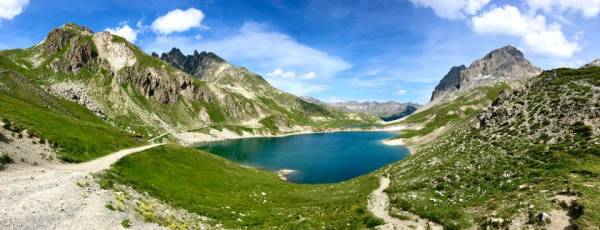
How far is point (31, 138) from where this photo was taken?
54.1 m

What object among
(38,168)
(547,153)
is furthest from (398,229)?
(38,168)

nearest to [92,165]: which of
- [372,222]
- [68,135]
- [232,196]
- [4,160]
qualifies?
[4,160]

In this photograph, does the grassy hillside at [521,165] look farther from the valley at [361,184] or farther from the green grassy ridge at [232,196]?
the green grassy ridge at [232,196]

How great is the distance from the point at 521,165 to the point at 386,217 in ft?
58.9

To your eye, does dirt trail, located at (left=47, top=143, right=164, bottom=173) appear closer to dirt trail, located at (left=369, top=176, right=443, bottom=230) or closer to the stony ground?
the stony ground

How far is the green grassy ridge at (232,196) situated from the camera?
41.9 metres

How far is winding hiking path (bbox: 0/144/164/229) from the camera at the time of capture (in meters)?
25.7

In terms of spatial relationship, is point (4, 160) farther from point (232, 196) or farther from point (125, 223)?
point (232, 196)

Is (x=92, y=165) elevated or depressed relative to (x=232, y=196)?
elevated

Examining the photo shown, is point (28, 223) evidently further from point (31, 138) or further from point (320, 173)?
point (320, 173)

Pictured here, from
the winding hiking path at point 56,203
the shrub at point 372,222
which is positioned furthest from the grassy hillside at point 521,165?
the winding hiking path at point 56,203

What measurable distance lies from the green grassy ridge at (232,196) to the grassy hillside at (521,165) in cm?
690

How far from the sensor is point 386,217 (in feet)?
128

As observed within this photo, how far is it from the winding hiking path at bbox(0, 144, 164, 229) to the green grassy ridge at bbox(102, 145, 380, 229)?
6477 mm
